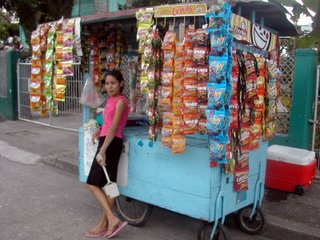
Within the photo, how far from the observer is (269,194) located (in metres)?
5.00

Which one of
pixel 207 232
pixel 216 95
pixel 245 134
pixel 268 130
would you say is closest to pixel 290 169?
pixel 268 130

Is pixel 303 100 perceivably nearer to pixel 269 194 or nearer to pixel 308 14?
pixel 269 194

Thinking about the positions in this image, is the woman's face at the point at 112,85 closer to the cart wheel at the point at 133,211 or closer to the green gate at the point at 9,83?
the cart wheel at the point at 133,211

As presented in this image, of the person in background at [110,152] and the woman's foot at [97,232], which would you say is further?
the woman's foot at [97,232]

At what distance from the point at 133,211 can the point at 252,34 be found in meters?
2.34

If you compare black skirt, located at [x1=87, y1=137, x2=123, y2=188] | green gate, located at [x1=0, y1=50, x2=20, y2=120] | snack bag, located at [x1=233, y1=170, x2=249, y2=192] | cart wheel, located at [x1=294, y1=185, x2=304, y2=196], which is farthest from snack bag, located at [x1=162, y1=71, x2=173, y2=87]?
green gate, located at [x1=0, y1=50, x2=20, y2=120]

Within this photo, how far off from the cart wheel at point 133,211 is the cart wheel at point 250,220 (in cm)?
99

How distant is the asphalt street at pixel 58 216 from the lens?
3.99 metres

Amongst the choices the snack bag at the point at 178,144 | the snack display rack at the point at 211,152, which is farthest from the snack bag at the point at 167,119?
the snack bag at the point at 178,144

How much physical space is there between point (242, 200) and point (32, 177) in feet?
12.1

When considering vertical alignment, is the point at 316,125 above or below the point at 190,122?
below

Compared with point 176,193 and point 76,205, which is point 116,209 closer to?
point 76,205

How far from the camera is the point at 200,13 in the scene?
10.2ft

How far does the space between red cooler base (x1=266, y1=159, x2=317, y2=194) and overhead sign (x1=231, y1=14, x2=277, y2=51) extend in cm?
160
